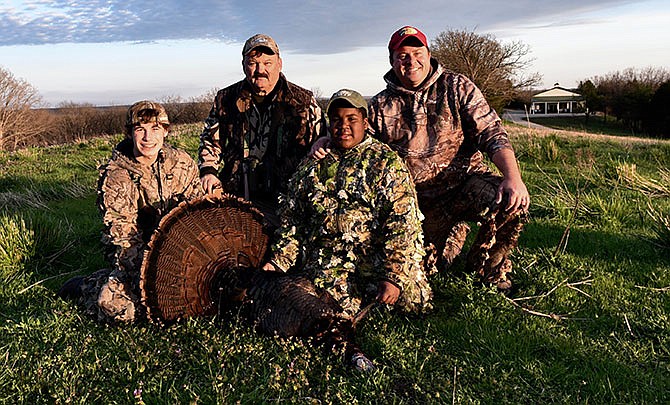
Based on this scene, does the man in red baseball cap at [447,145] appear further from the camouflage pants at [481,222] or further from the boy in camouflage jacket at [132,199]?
the boy in camouflage jacket at [132,199]

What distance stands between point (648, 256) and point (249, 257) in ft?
14.7

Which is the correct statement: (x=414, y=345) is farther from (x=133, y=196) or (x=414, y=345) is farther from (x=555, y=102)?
(x=555, y=102)

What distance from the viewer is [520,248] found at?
695cm

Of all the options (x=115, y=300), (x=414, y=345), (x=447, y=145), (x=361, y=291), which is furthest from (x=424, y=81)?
(x=115, y=300)

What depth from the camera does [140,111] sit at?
541cm

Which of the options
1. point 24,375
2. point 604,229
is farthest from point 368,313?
point 604,229

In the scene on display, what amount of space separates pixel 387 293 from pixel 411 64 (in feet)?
7.81

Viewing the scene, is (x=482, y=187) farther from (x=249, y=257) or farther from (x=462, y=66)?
(x=462, y=66)

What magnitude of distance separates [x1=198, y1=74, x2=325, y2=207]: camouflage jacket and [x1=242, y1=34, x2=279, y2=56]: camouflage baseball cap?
0.49 m

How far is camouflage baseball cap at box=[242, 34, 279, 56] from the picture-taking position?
20.5ft

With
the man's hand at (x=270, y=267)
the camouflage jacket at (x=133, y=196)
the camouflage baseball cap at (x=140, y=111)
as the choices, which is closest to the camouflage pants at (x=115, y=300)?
the camouflage jacket at (x=133, y=196)

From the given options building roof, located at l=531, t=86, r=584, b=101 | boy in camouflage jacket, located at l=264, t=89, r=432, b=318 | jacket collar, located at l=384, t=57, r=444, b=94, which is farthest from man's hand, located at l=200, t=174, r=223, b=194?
building roof, located at l=531, t=86, r=584, b=101

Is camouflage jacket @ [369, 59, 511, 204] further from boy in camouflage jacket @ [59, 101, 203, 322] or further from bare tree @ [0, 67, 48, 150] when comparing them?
bare tree @ [0, 67, 48, 150]

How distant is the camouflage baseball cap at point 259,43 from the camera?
6.23m
